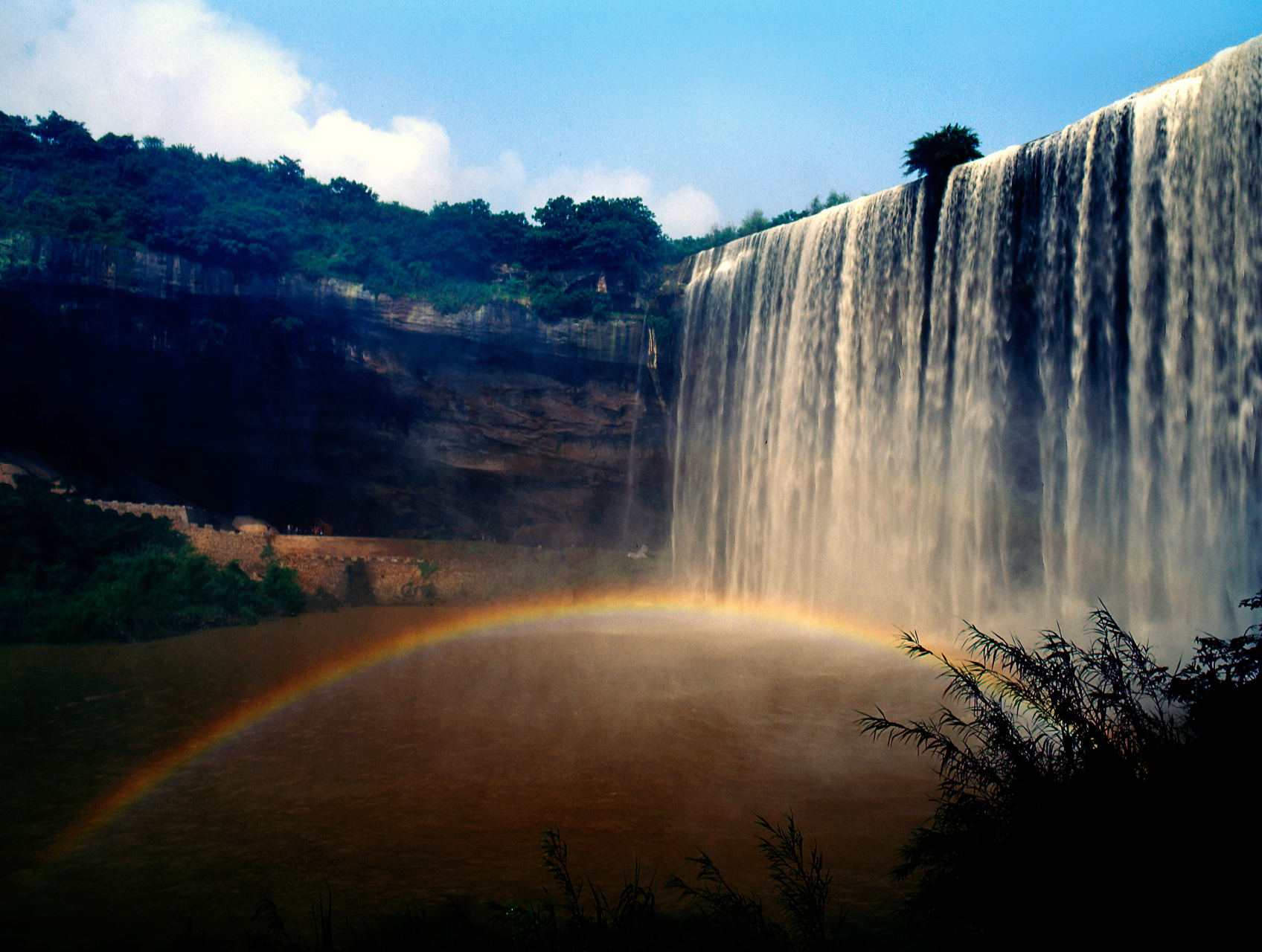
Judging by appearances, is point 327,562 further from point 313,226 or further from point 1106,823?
point 1106,823

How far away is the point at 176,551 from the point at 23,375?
8805 millimetres

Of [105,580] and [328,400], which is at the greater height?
[328,400]

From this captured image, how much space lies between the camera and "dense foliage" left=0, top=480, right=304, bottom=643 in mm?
17391

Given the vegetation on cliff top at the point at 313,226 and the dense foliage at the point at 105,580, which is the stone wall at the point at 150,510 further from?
the vegetation on cliff top at the point at 313,226

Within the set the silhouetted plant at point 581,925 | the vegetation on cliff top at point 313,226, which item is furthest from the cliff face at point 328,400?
the silhouetted plant at point 581,925

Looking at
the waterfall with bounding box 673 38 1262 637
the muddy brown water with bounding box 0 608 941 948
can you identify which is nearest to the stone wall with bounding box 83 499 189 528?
the muddy brown water with bounding box 0 608 941 948

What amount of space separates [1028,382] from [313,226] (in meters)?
23.5

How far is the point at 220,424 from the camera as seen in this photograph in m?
27.3

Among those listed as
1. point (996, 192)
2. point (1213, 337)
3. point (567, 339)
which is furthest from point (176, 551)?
point (1213, 337)

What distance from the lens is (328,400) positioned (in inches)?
1063

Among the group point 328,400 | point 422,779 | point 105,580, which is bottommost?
point 422,779

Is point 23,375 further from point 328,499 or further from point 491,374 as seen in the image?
point 491,374

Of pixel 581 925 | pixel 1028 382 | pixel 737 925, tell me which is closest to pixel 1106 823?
pixel 737 925

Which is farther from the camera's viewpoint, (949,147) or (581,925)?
(949,147)
